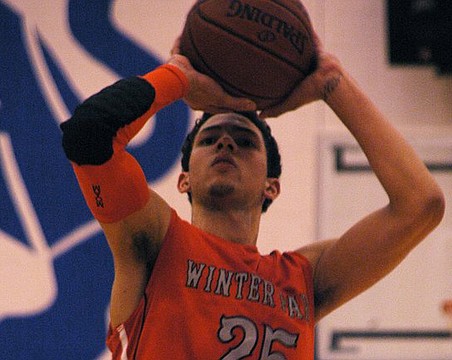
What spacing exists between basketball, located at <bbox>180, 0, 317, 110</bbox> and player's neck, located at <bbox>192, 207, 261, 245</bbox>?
0.29 meters

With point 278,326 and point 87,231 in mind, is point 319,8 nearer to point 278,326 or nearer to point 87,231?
point 87,231

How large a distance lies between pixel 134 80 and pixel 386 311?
6.74 feet

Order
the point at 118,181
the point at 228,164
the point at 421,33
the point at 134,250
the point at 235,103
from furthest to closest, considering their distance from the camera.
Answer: the point at 421,33, the point at 228,164, the point at 235,103, the point at 134,250, the point at 118,181

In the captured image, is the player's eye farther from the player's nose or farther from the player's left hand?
the player's left hand

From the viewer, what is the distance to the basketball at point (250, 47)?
169cm

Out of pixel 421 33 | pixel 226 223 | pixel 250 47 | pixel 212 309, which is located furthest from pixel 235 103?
pixel 421 33

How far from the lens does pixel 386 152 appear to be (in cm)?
180

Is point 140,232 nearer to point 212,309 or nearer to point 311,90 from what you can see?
point 212,309

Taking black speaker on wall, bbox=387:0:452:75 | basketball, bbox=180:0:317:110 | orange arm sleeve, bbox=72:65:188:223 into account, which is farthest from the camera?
black speaker on wall, bbox=387:0:452:75

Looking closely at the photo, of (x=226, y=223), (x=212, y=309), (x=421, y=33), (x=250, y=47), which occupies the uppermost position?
(x=250, y=47)

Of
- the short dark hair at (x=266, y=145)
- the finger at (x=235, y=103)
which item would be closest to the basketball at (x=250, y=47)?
the finger at (x=235, y=103)

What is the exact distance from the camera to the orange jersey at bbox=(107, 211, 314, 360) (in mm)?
1581

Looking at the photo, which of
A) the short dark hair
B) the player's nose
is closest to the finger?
the player's nose

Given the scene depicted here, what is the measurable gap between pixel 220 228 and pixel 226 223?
2 centimetres
